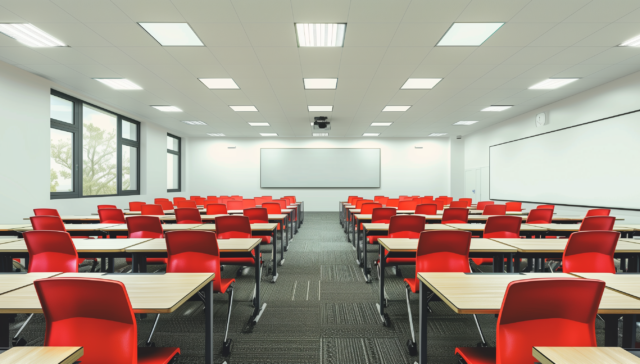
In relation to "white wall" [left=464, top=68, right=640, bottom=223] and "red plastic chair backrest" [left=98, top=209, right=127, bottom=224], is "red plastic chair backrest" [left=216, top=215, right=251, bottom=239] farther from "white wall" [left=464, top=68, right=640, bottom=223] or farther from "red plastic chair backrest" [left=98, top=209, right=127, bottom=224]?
"white wall" [left=464, top=68, right=640, bottom=223]

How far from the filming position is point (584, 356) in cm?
96

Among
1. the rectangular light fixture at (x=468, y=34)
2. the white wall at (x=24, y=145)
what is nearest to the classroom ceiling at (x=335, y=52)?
the rectangular light fixture at (x=468, y=34)

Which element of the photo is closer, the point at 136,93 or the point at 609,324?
the point at 609,324

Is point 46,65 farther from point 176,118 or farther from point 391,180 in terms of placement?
point 391,180

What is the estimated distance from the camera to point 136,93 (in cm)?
638

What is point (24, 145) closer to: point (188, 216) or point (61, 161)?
point (61, 161)

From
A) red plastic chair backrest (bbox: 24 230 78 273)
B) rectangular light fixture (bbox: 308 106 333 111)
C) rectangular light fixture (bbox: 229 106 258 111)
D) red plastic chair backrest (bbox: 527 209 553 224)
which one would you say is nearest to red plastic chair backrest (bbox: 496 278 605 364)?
red plastic chair backrest (bbox: 24 230 78 273)

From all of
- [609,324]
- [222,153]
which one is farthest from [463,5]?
[222,153]

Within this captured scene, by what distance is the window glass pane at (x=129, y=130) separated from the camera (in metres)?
8.55

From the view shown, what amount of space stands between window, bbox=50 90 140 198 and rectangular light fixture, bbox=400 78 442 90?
6.95 metres

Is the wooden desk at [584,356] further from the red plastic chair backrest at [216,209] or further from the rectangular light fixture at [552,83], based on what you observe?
the rectangular light fixture at [552,83]

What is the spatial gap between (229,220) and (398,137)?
395 inches

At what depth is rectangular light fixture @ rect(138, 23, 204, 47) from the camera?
3.59 m

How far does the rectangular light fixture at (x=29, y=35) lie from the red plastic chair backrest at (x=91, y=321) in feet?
13.6
